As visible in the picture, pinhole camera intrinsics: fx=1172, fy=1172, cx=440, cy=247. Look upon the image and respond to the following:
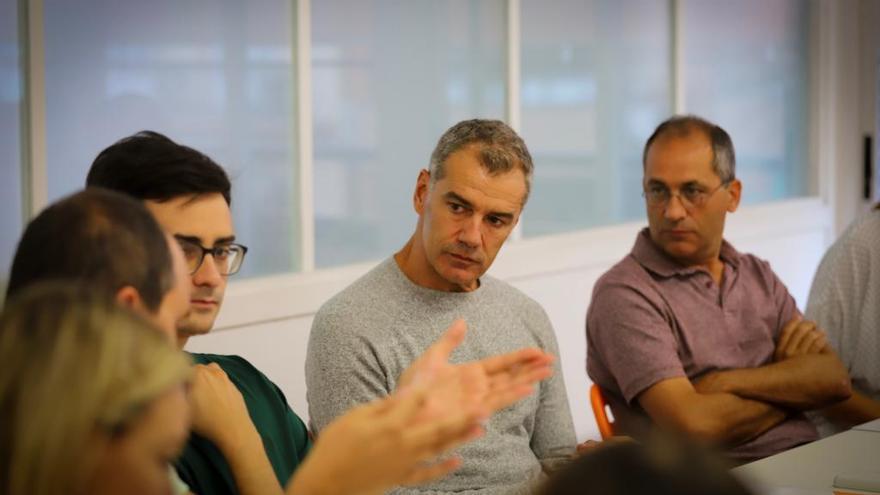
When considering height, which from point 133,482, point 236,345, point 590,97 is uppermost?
point 590,97

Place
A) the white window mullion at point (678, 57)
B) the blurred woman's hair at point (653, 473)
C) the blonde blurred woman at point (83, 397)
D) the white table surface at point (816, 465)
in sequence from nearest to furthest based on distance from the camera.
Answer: the blurred woman's hair at point (653, 473) < the blonde blurred woman at point (83, 397) < the white table surface at point (816, 465) < the white window mullion at point (678, 57)

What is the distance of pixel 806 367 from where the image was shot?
2.93 m

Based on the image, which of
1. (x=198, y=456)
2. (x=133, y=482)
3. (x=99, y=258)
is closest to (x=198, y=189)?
(x=198, y=456)

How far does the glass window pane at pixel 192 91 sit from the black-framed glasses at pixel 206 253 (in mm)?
1294

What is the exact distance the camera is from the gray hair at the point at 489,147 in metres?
2.50

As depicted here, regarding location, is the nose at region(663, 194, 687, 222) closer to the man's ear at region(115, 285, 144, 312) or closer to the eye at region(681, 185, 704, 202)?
the eye at region(681, 185, 704, 202)

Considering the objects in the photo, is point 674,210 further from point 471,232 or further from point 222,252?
point 222,252

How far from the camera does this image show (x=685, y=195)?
10.3ft

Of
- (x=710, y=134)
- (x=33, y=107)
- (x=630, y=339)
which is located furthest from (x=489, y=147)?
(x=33, y=107)

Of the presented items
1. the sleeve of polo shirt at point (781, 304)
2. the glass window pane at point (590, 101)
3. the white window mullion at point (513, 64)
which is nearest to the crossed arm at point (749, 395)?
the sleeve of polo shirt at point (781, 304)

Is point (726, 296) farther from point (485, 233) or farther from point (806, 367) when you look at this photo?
point (485, 233)

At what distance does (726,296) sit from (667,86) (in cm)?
269

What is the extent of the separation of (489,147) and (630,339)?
2.26ft

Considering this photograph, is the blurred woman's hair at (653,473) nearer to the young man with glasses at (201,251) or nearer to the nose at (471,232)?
the young man with glasses at (201,251)
